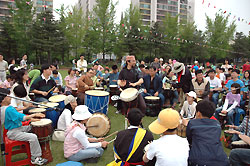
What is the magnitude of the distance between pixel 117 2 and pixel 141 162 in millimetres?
29746

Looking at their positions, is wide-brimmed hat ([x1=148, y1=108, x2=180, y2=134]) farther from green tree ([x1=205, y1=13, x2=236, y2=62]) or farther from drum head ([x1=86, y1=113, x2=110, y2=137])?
green tree ([x1=205, y1=13, x2=236, y2=62])

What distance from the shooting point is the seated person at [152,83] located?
22.3ft

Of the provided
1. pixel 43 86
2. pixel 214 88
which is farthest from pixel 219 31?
pixel 43 86

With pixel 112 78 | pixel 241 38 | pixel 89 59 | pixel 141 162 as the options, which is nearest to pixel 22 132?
Result: pixel 141 162

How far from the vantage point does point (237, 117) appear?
5.64m

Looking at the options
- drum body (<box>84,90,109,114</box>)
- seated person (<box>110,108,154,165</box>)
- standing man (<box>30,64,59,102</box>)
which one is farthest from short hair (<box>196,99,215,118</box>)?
standing man (<box>30,64,59,102</box>)

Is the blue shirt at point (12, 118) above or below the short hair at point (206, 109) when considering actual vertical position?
below

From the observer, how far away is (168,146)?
2279 mm

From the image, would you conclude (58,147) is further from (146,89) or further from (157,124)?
(146,89)

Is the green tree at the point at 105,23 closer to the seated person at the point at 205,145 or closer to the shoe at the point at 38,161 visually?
the shoe at the point at 38,161

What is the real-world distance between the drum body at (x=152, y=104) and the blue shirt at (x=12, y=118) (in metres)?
4.05

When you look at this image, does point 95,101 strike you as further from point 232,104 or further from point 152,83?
point 232,104

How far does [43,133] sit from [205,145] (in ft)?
9.29

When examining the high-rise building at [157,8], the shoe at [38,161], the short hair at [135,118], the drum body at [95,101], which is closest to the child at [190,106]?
the drum body at [95,101]
